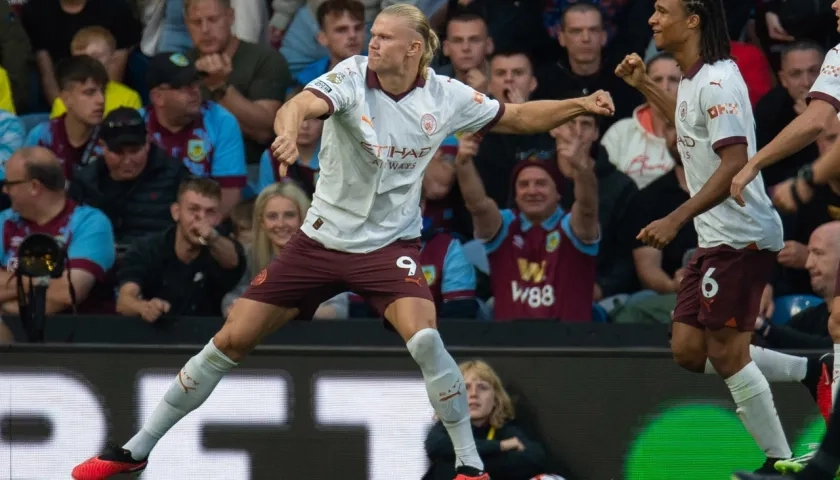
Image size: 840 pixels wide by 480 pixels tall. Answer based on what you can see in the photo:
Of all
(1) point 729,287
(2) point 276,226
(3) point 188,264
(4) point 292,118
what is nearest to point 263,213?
(2) point 276,226

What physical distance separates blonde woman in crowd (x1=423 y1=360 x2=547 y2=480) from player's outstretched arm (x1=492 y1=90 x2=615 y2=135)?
1.27 metres

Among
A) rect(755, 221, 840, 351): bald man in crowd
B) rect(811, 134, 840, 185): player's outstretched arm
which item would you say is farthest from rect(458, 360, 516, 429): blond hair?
rect(811, 134, 840, 185): player's outstretched arm

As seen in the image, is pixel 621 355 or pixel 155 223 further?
pixel 155 223

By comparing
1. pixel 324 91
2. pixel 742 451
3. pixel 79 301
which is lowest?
pixel 742 451

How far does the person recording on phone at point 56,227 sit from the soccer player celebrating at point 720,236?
3.82 m

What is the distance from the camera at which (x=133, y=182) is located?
34.3 ft

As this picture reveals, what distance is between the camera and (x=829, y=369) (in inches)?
310

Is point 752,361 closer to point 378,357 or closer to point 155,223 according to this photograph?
point 378,357

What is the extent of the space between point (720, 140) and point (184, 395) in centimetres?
269

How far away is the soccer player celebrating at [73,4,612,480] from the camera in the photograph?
25.2 feet

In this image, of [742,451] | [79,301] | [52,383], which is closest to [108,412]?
[52,383]

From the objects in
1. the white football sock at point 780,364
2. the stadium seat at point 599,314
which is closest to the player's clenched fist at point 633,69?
the white football sock at point 780,364

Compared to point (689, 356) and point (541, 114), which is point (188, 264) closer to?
point (541, 114)

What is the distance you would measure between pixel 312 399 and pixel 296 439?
0.22 m
